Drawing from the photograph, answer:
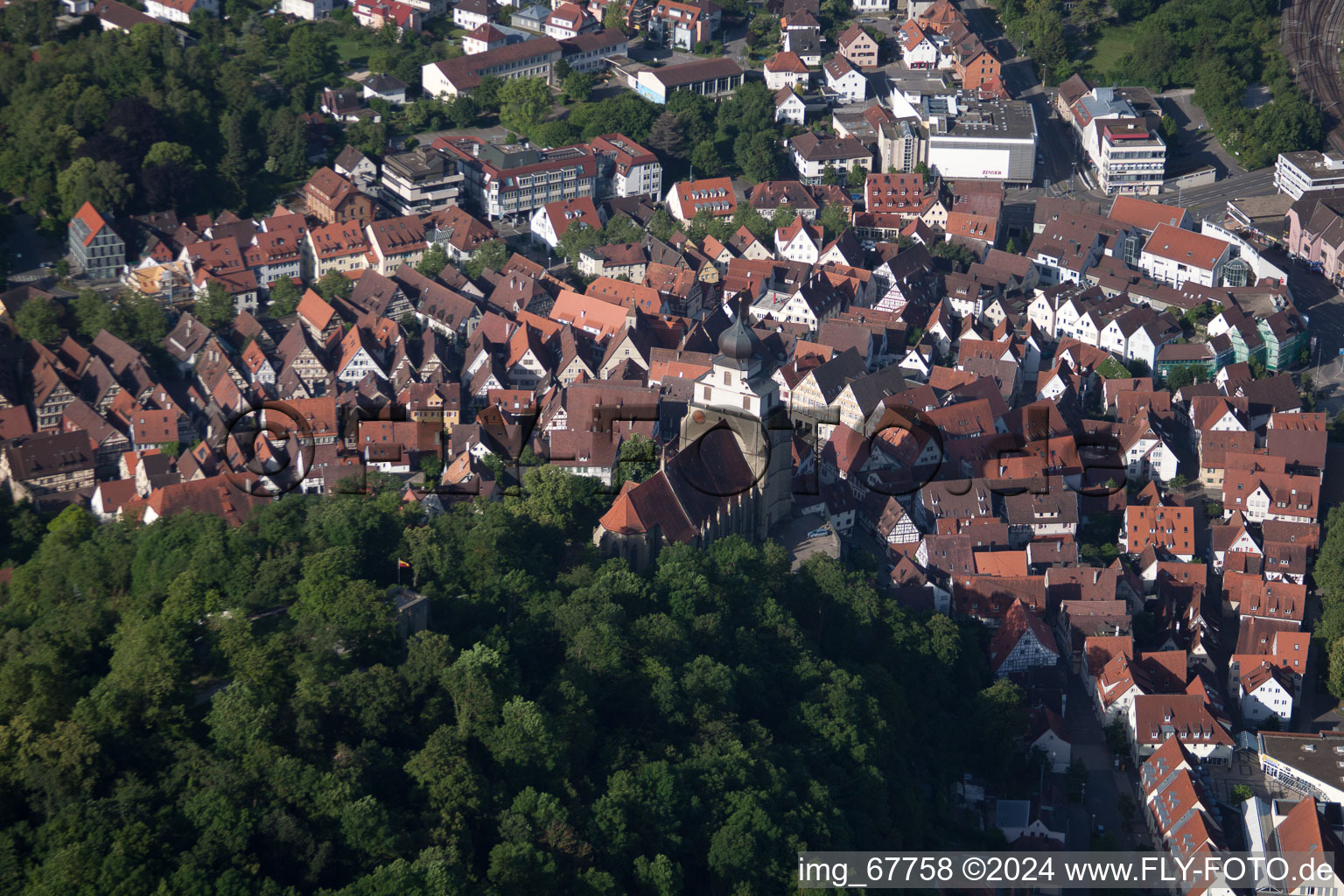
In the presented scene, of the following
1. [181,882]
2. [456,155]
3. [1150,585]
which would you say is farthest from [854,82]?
[181,882]

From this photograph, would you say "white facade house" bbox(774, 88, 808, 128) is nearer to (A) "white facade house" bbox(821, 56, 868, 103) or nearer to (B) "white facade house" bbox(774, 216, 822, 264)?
(A) "white facade house" bbox(821, 56, 868, 103)

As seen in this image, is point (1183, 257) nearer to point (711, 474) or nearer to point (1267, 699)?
point (1267, 699)

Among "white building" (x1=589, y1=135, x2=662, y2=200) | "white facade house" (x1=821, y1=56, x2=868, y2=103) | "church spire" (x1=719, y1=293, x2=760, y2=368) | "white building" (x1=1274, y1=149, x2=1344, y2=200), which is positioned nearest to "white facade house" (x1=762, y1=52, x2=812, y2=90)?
"white facade house" (x1=821, y1=56, x2=868, y2=103)

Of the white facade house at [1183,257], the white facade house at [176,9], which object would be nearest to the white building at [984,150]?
the white facade house at [1183,257]

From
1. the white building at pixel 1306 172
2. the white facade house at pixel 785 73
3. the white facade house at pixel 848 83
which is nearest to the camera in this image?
the white building at pixel 1306 172

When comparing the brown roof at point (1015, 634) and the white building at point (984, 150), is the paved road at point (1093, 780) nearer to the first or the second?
the brown roof at point (1015, 634)

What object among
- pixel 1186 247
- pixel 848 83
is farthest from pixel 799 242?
pixel 848 83
